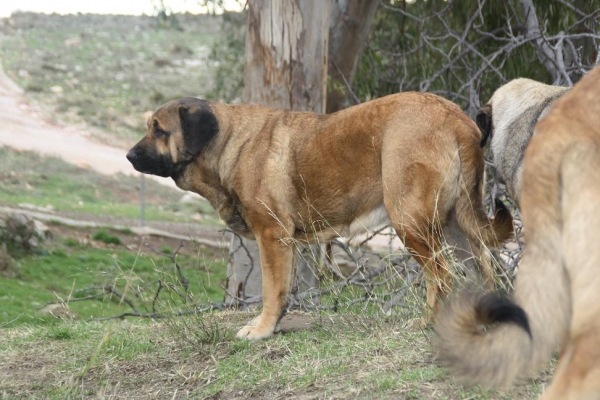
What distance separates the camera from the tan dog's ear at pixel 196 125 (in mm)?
7637

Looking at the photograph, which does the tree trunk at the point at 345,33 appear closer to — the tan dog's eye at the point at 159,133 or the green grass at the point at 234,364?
the tan dog's eye at the point at 159,133

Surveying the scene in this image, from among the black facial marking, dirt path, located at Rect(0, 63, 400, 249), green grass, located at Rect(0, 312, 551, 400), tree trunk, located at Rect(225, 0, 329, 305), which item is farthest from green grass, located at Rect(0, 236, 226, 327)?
dirt path, located at Rect(0, 63, 400, 249)

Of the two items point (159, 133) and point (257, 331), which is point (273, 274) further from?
point (159, 133)

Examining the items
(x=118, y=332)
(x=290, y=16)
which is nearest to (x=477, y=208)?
(x=118, y=332)

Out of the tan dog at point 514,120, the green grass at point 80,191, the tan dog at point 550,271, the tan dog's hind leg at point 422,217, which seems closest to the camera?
the tan dog at point 550,271

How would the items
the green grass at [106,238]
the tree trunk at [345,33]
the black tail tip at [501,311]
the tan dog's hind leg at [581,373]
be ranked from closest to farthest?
the tan dog's hind leg at [581,373]
the black tail tip at [501,311]
the tree trunk at [345,33]
the green grass at [106,238]

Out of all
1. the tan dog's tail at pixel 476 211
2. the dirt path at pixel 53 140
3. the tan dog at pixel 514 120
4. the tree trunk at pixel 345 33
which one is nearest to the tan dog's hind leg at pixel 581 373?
the tan dog at pixel 514 120

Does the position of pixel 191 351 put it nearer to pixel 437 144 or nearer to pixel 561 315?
pixel 437 144

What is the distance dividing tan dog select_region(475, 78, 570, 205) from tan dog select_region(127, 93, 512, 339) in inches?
6.5

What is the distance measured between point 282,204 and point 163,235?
11.3m

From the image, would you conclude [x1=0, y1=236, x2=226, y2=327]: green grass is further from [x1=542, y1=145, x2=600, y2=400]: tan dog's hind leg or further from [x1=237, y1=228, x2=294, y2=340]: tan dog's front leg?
[x1=542, y1=145, x2=600, y2=400]: tan dog's hind leg

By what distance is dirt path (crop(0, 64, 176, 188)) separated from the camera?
1097 inches

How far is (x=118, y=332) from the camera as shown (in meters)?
7.64

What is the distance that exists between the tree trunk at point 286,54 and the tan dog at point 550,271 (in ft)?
20.0
